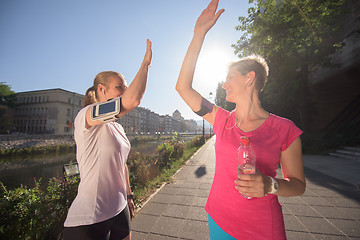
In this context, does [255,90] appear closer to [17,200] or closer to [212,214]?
[212,214]

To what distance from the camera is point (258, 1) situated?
40.4ft

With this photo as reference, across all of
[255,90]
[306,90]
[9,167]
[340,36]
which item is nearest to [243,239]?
[255,90]

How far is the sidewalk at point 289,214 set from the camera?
3199 millimetres

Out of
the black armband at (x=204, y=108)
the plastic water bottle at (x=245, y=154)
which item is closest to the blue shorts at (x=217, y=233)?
the plastic water bottle at (x=245, y=154)

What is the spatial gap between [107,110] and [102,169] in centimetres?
60

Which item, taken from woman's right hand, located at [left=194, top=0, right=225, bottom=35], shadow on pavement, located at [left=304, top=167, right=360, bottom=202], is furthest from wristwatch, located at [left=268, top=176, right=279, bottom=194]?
shadow on pavement, located at [left=304, top=167, right=360, bottom=202]

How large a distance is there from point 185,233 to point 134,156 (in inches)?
177

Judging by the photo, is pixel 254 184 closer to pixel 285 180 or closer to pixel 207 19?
pixel 285 180

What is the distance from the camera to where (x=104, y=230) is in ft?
4.33

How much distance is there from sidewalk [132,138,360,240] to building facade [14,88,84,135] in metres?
58.7

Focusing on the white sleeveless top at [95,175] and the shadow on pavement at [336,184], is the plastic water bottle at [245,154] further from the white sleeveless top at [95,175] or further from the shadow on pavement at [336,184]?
the shadow on pavement at [336,184]

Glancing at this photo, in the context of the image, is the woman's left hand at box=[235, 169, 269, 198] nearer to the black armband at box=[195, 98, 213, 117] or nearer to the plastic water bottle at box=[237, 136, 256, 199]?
the plastic water bottle at box=[237, 136, 256, 199]

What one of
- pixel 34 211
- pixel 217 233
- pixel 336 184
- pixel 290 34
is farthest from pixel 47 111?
pixel 336 184

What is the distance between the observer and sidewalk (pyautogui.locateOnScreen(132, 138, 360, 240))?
3.20 meters
